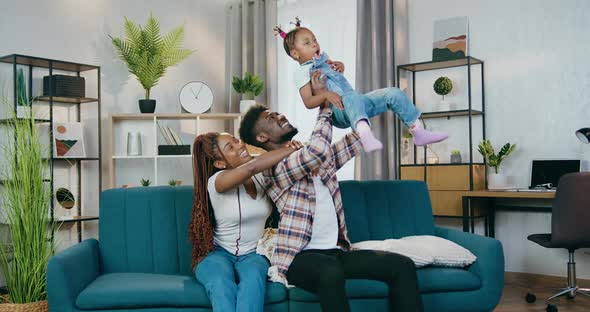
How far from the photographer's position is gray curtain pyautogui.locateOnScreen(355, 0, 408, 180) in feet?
16.1

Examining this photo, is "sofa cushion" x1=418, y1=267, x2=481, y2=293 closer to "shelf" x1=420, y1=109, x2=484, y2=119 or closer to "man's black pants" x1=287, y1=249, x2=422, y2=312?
"man's black pants" x1=287, y1=249, x2=422, y2=312

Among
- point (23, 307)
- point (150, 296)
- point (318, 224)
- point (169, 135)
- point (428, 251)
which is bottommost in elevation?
point (23, 307)

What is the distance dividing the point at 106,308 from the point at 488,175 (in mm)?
3162

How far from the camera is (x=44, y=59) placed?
14.4 feet

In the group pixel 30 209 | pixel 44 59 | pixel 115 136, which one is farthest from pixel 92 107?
pixel 30 209

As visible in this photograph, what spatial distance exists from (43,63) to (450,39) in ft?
10.6

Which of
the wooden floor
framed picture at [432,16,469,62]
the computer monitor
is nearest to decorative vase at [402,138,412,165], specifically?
framed picture at [432,16,469,62]

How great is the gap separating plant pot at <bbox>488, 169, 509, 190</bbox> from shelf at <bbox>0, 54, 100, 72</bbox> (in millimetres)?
3163

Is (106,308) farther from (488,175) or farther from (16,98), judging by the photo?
(488,175)

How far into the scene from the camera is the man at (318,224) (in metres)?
2.21

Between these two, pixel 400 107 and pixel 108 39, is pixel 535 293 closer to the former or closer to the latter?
pixel 400 107

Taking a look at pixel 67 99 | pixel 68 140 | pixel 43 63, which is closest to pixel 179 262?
pixel 68 140

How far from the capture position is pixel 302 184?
97.4 inches

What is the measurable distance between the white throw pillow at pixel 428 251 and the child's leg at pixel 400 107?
49 centimetres
